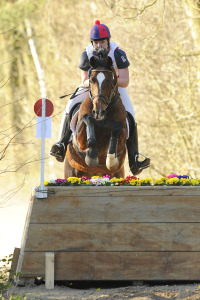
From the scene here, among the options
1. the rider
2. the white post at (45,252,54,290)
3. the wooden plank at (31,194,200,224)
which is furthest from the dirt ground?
the rider

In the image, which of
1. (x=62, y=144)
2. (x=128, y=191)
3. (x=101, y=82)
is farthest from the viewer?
(x=62, y=144)

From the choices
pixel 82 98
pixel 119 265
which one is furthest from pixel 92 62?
pixel 119 265

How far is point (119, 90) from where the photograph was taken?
27.1 feet

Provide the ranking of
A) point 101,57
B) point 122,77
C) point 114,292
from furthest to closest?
1. point 122,77
2. point 101,57
3. point 114,292

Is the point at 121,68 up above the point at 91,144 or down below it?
above

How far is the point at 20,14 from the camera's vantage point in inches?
1054

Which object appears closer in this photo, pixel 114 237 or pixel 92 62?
pixel 114 237

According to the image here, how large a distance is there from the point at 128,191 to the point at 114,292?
1.02 metres

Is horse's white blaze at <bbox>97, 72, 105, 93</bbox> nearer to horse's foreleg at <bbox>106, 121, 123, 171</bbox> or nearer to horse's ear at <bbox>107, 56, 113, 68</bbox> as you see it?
horse's ear at <bbox>107, 56, 113, 68</bbox>

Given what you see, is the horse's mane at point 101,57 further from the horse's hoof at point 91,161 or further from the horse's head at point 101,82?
the horse's hoof at point 91,161

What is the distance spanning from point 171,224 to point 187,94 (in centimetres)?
900

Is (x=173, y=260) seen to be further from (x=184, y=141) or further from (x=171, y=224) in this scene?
(x=184, y=141)

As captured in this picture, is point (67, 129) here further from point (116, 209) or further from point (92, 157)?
point (116, 209)

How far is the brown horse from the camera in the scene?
7219mm
